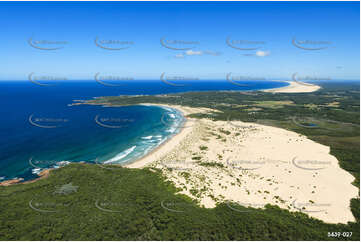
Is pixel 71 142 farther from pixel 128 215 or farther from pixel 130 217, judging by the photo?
pixel 130 217

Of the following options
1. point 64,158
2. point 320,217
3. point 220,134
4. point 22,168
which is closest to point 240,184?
point 320,217

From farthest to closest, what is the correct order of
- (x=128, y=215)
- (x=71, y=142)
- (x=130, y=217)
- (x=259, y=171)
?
1. (x=71, y=142)
2. (x=259, y=171)
3. (x=128, y=215)
4. (x=130, y=217)

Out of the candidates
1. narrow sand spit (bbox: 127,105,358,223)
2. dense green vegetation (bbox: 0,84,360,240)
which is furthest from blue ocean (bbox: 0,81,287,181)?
dense green vegetation (bbox: 0,84,360,240)

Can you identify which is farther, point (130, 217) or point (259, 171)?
point (259, 171)

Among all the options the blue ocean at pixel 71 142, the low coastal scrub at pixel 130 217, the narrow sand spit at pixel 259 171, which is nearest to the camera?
the low coastal scrub at pixel 130 217

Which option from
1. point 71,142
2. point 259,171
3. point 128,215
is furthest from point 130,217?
point 71,142

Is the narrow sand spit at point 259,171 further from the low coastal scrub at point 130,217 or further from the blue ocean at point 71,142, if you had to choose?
the blue ocean at point 71,142

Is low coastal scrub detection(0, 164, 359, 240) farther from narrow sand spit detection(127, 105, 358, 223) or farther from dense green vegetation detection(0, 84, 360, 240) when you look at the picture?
narrow sand spit detection(127, 105, 358, 223)

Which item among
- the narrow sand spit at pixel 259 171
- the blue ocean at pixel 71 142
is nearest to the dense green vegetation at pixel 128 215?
the narrow sand spit at pixel 259 171
